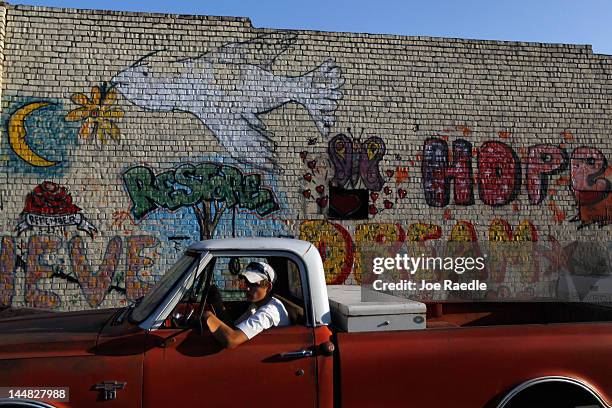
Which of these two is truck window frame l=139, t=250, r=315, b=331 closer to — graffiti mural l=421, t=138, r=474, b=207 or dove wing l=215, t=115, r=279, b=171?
dove wing l=215, t=115, r=279, b=171

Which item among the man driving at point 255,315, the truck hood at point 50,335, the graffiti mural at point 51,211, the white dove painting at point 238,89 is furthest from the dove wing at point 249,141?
the man driving at point 255,315

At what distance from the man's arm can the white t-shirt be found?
0.05 metres

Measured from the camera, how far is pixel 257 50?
9852 mm

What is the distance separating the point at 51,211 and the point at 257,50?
424 cm

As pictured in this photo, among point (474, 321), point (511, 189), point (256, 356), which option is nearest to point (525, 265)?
point (511, 189)

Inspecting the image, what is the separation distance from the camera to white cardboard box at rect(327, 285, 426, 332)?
3314 mm

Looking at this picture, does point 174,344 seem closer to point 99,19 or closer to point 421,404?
point 421,404

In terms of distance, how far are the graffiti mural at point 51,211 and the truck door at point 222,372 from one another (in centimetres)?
667

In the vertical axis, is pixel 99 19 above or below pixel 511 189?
above

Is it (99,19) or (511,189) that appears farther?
(511,189)

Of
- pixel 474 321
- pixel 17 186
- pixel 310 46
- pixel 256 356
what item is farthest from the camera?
pixel 310 46

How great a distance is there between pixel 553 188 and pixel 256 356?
28.5 feet

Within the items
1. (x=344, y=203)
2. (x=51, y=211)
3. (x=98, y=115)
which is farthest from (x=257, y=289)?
(x=98, y=115)

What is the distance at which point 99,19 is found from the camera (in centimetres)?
949
